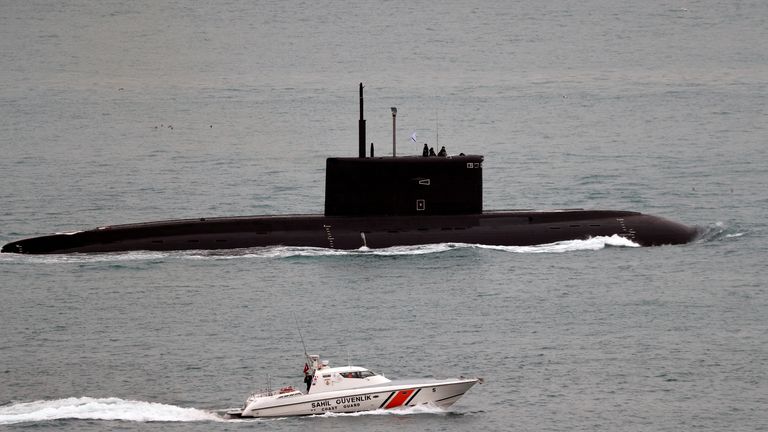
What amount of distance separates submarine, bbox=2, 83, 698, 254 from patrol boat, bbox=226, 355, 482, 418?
612 inches

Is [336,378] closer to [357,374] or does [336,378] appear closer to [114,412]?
[357,374]

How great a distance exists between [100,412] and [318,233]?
16.1 meters

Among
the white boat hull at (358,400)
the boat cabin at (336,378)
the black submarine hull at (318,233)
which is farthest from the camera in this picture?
the black submarine hull at (318,233)

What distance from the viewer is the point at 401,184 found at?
2103 inches

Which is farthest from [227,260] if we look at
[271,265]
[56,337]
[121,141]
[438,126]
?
[438,126]

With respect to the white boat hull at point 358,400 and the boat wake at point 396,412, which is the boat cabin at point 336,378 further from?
the boat wake at point 396,412

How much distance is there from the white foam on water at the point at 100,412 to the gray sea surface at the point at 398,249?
0.08m

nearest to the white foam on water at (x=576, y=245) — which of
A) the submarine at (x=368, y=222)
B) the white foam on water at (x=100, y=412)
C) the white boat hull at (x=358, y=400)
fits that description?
the submarine at (x=368, y=222)

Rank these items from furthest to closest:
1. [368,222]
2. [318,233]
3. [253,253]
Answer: [253,253]
[368,222]
[318,233]

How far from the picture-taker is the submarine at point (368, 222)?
53312 mm

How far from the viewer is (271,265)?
54375 millimetres

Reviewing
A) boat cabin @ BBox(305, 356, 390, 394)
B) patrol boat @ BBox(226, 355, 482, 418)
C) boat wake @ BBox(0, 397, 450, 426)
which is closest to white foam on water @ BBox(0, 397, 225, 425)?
boat wake @ BBox(0, 397, 450, 426)

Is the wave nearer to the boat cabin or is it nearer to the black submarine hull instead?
the black submarine hull

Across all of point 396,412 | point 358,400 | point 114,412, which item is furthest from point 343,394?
point 114,412
